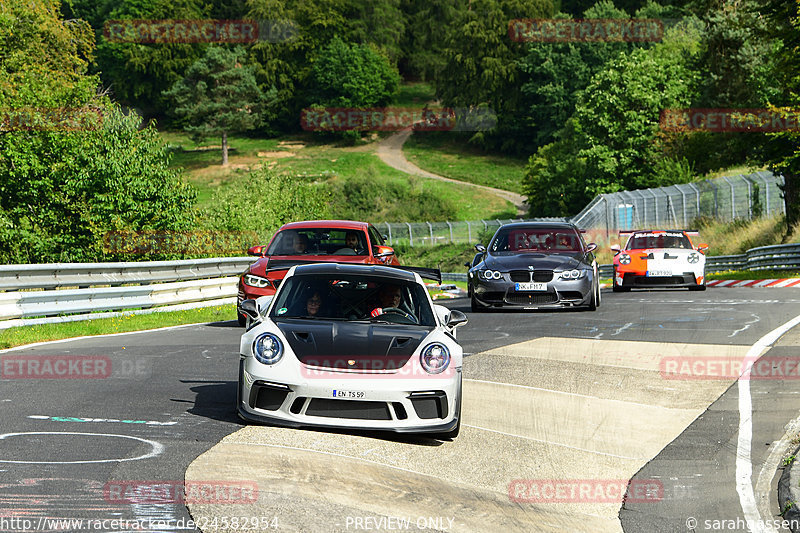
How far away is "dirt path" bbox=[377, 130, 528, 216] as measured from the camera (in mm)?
94394

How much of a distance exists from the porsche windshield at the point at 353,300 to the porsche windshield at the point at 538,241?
993 cm

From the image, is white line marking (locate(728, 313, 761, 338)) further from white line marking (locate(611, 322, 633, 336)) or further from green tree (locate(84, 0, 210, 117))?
green tree (locate(84, 0, 210, 117))

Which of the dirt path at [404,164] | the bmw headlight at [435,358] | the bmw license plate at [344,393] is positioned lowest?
the dirt path at [404,164]

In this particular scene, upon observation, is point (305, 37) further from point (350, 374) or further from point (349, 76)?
point (350, 374)

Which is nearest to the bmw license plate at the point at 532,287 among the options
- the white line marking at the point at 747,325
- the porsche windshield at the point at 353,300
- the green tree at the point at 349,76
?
the white line marking at the point at 747,325

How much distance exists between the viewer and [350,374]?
7.54 metres

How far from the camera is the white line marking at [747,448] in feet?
20.4

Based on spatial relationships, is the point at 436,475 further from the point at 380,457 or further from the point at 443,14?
the point at 443,14

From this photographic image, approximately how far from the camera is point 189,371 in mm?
11289

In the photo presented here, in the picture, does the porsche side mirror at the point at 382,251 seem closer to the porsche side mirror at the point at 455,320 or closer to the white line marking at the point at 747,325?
the white line marking at the point at 747,325

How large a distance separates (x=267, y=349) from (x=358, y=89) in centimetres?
11399

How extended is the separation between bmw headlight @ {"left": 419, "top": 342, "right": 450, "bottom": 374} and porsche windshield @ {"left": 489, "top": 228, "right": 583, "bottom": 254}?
1090 centimetres

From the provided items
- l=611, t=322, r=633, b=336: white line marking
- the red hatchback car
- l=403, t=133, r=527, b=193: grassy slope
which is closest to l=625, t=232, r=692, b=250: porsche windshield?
l=611, t=322, r=633, b=336: white line marking

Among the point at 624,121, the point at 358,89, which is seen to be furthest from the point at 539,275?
the point at 358,89
